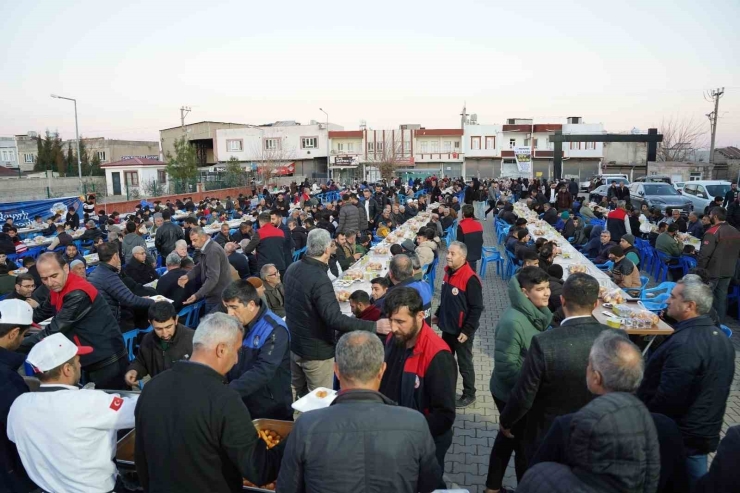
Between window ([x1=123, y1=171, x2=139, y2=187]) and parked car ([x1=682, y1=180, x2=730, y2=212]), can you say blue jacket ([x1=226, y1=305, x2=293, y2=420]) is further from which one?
window ([x1=123, y1=171, x2=139, y2=187])

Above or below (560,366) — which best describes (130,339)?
below

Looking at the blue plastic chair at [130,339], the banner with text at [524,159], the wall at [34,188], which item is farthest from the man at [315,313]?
the banner with text at [524,159]

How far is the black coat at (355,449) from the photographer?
2086 millimetres

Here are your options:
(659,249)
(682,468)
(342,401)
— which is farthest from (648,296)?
(342,401)

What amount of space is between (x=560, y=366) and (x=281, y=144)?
52.5 meters

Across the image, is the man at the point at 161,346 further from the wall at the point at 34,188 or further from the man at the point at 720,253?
the wall at the point at 34,188

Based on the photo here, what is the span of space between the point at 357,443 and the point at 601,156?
2180 inches

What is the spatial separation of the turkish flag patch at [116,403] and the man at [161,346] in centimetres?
137

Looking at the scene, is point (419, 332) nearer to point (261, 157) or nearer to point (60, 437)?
point (60, 437)

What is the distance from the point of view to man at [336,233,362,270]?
31.1ft

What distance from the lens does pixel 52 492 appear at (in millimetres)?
2807

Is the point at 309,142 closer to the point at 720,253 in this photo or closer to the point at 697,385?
the point at 720,253

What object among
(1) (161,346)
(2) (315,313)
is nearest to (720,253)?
(2) (315,313)

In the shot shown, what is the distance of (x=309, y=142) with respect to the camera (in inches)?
2121
